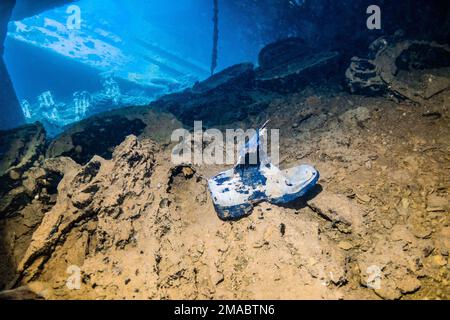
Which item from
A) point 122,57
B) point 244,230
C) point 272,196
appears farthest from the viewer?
point 122,57

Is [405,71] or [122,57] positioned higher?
[122,57]

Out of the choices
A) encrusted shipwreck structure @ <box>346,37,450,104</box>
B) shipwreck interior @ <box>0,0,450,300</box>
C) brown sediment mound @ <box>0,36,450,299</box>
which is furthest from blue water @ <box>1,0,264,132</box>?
brown sediment mound @ <box>0,36,450,299</box>

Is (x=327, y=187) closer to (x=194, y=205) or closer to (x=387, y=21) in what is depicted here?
(x=194, y=205)

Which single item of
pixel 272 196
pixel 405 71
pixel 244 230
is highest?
pixel 405 71

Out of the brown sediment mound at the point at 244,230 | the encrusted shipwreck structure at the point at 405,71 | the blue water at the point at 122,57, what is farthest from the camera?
the blue water at the point at 122,57

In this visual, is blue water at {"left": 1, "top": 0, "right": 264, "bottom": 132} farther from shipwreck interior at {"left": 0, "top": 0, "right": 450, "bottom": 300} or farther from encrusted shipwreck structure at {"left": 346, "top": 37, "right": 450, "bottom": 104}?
encrusted shipwreck structure at {"left": 346, "top": 37, "right": 450, "bottom": 104}

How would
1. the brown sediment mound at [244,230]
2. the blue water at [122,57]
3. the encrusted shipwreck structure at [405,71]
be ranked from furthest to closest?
the blue water at [122,57] → the encrusted shipwreck structure at [405,71] → the brown sediment mound at [244,230]

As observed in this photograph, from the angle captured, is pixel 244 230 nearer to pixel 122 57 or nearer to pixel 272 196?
pixel 272 196

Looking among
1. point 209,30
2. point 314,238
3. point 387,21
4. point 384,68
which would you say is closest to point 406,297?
point 314,238

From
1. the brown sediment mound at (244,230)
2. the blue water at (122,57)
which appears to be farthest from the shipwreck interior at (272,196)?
the blue water at (122,57)

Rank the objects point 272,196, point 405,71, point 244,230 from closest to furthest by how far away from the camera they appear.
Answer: point 244,230
point 272,196
point 405,71

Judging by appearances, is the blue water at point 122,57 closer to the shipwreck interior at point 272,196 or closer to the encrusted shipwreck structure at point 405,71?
the shipwreck interior at point 272,196

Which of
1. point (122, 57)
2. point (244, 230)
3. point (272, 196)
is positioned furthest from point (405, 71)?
point (122, 57)

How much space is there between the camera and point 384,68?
4.86 m
